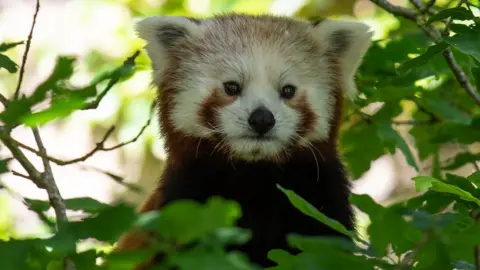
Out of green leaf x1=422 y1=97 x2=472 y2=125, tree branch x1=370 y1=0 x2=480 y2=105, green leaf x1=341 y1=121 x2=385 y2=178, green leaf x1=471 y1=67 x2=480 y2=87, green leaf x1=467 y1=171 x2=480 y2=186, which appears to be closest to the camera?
green leaf x1=467 y1=171 x2=480 y2=186

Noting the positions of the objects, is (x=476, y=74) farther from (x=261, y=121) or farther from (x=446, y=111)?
(x=261, y=121)

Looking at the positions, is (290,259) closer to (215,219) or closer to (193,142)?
(215,219)

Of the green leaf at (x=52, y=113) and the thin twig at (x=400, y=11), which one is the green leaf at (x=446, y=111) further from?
the green leaf at (x=52, y=113)

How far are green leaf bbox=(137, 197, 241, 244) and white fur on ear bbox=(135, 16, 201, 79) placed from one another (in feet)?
6.11

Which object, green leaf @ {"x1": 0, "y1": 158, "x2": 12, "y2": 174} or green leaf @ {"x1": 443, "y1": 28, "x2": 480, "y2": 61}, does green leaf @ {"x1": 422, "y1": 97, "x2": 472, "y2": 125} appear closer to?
green leaf @ {"x1": 443, "y1": 28, "x2": 480, "y2": 61}

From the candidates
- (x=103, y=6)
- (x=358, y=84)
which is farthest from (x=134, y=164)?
(x=358, y=84)

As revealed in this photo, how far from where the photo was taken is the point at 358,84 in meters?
3.21

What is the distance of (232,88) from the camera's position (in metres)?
2.89

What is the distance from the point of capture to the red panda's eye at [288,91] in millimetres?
2893

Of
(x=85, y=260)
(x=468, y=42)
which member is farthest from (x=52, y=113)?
(x=468, y=42)

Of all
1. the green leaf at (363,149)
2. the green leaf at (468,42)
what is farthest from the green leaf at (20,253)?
the green leaf at (363,149)

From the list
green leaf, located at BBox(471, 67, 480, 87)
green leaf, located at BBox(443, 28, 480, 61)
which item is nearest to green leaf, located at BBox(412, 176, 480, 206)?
green leaf, located at BBox(443, 28, 480, 61)

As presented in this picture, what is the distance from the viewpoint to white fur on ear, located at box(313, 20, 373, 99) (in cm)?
313

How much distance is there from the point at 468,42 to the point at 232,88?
1008mm
